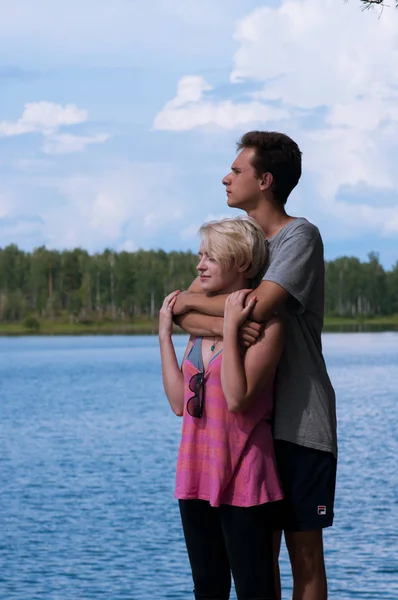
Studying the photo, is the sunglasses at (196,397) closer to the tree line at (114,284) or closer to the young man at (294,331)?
the young man at (294,331)

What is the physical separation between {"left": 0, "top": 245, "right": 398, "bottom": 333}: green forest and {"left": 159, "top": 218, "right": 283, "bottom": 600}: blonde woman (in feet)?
283

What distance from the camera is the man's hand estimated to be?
110 inches

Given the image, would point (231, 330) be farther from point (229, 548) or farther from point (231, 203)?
point (229, 548)

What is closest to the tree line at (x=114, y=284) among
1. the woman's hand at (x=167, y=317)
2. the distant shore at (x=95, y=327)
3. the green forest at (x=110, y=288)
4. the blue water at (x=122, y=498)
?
the green forest at (x=110, y=288)

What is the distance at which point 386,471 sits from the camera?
60.3ft

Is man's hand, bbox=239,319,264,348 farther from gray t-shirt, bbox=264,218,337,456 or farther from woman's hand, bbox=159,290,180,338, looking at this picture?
woman's hand, bbox=159,290,180,338

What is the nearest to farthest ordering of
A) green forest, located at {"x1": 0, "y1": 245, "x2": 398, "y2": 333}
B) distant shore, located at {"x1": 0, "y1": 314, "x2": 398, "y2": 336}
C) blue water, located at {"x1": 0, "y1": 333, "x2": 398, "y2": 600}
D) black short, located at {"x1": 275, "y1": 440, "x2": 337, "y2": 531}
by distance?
black short, located at {"x1": 275, "y1": 440, "x2": 337, "y2": 531}
blue water, located at {"x1": 0, "y1": 333, "x2": 398, "y2": 600}
green forest, located at {"x1": 0, "y1": 245, "x2": 398, "y2": 333}
distant shore, located at {"x1": 0, "y1": 314, "x2": 398, "y2": 336}

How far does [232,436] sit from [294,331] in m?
0.31

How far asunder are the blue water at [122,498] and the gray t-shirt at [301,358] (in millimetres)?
6972

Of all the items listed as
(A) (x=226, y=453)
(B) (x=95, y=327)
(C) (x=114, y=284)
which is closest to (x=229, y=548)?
(A) (x=226, y=453)

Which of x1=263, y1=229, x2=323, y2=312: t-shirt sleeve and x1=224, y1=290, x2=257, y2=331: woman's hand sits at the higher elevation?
x1=263, y1=229, x2=323, y2=312: t-shirt sleeve

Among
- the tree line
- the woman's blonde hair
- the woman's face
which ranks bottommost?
the woman's face

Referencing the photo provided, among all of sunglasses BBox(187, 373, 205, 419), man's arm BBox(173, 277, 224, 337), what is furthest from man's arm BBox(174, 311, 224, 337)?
sunglasses BBox(187, 373, 205, 419)

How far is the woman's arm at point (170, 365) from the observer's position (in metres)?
2.95
